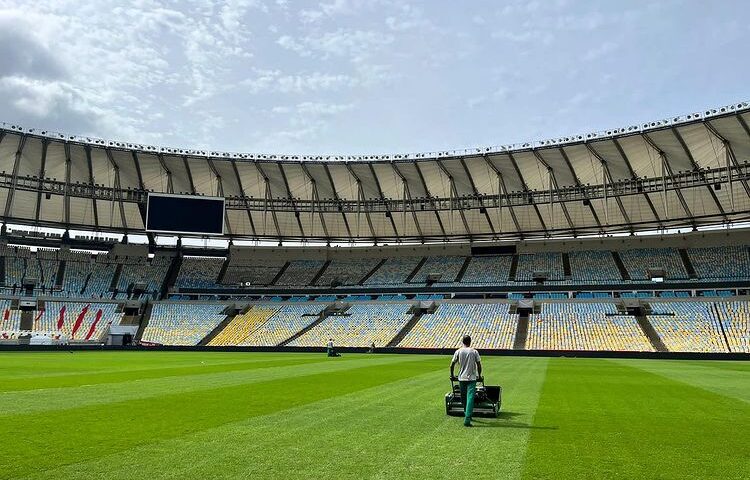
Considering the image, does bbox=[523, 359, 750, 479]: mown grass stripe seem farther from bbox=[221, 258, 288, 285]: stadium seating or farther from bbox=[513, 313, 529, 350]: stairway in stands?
bbox=[221, 258, 288, 285]: stadium seating

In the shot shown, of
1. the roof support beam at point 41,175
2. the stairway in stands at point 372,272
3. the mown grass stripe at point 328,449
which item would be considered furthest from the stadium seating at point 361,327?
the mown grass stripe at point 328,449

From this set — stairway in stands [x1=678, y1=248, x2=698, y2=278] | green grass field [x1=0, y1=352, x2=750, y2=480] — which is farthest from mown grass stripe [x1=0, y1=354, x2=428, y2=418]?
stairway in stands [x1=678, y1=248, x2=698, y2=278]

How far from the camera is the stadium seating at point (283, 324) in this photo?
55878 millimetres

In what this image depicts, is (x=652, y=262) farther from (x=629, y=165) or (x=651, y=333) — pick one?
(x=651, y=333)

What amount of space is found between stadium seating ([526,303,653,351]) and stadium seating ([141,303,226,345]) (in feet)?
103

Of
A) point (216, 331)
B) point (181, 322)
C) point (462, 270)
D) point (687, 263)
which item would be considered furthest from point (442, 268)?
point (181, 322)

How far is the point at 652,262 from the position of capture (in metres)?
59.2

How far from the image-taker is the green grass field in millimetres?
6980

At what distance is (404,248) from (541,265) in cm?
1639

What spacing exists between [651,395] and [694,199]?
4508cm

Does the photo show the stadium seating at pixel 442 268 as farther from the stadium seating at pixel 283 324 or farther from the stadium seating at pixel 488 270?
the stadium seating at pixel 283 324

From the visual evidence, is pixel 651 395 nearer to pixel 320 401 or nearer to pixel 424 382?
pixel 424 382

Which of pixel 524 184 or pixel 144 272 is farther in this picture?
pixel 144 272

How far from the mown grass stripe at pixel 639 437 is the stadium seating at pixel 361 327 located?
37.8m
